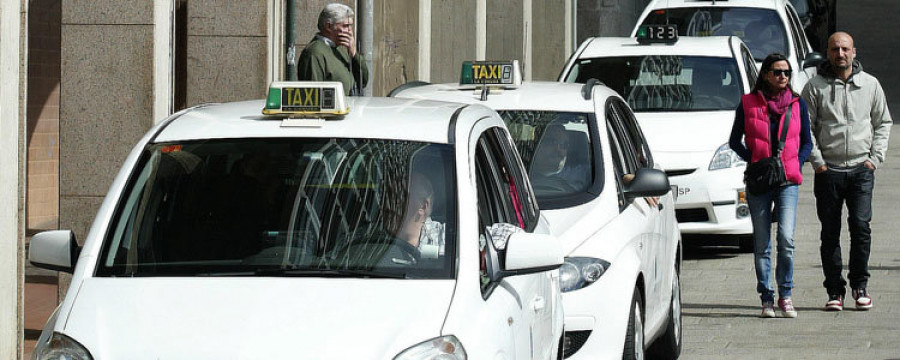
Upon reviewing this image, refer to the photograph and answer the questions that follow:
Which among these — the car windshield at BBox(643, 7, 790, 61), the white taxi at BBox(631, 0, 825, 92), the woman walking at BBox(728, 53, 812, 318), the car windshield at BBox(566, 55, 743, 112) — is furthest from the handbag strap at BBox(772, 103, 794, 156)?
the car windshield at BBox(643, 7, 790, 61)

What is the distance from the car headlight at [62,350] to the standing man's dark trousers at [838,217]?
7.05m

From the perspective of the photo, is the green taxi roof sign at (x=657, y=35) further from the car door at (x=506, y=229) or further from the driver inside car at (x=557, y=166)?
the car door at (x=506, y=229)

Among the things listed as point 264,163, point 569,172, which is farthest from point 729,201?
point 264,163

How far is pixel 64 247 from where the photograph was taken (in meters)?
5.68

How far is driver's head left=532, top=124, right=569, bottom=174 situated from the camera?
28.7ft

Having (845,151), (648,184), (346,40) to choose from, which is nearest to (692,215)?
(845,151)

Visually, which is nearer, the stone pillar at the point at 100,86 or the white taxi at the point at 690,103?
the stone pillar at the point at 100,86

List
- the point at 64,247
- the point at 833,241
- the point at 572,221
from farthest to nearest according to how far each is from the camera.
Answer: the point at 833,241 → the point at 572,221 → the point at 64,247

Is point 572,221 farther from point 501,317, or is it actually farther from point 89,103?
point 89,103

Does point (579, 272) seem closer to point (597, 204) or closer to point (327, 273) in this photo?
point (597, 204)

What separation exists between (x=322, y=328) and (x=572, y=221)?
3.27 meters

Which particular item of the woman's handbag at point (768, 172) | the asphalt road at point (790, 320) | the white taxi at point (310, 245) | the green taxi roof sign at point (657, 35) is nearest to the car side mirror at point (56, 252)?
the white taxi at point (310, 245)

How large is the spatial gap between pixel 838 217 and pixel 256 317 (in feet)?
22.9

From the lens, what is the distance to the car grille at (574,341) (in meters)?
7.51
